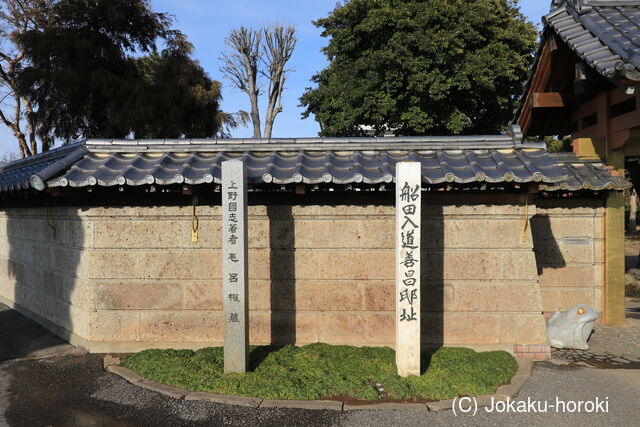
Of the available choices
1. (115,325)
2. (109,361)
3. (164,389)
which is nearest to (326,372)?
(164,389)

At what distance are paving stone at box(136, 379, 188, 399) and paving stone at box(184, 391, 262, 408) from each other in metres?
0.12

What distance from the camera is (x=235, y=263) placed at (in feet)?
20.7

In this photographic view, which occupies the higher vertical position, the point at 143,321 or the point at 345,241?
the point at 345,241

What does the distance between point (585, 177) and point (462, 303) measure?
4.33 m

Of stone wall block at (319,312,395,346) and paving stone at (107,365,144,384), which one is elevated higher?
stone wall block at (319,312,395,346)

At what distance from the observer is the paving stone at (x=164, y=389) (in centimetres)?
580

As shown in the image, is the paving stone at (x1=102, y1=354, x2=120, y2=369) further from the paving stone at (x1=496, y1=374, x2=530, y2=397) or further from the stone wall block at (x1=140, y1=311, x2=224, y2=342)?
the paving stone at (x1=496, y1=374, x2=530, y2=397)

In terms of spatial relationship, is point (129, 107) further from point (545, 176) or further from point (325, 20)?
point (545, 176)

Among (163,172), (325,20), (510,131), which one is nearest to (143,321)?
(163,172)

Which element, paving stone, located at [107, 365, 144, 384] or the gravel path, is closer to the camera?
the gravel path

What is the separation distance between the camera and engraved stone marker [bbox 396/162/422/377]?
6.10 meters

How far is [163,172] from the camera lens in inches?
267

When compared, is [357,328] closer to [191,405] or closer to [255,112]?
[191,405]

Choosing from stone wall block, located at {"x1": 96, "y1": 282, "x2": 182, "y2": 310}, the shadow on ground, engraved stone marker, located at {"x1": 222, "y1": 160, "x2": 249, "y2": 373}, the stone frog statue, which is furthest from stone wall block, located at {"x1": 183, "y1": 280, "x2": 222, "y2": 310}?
the stone frog statue
